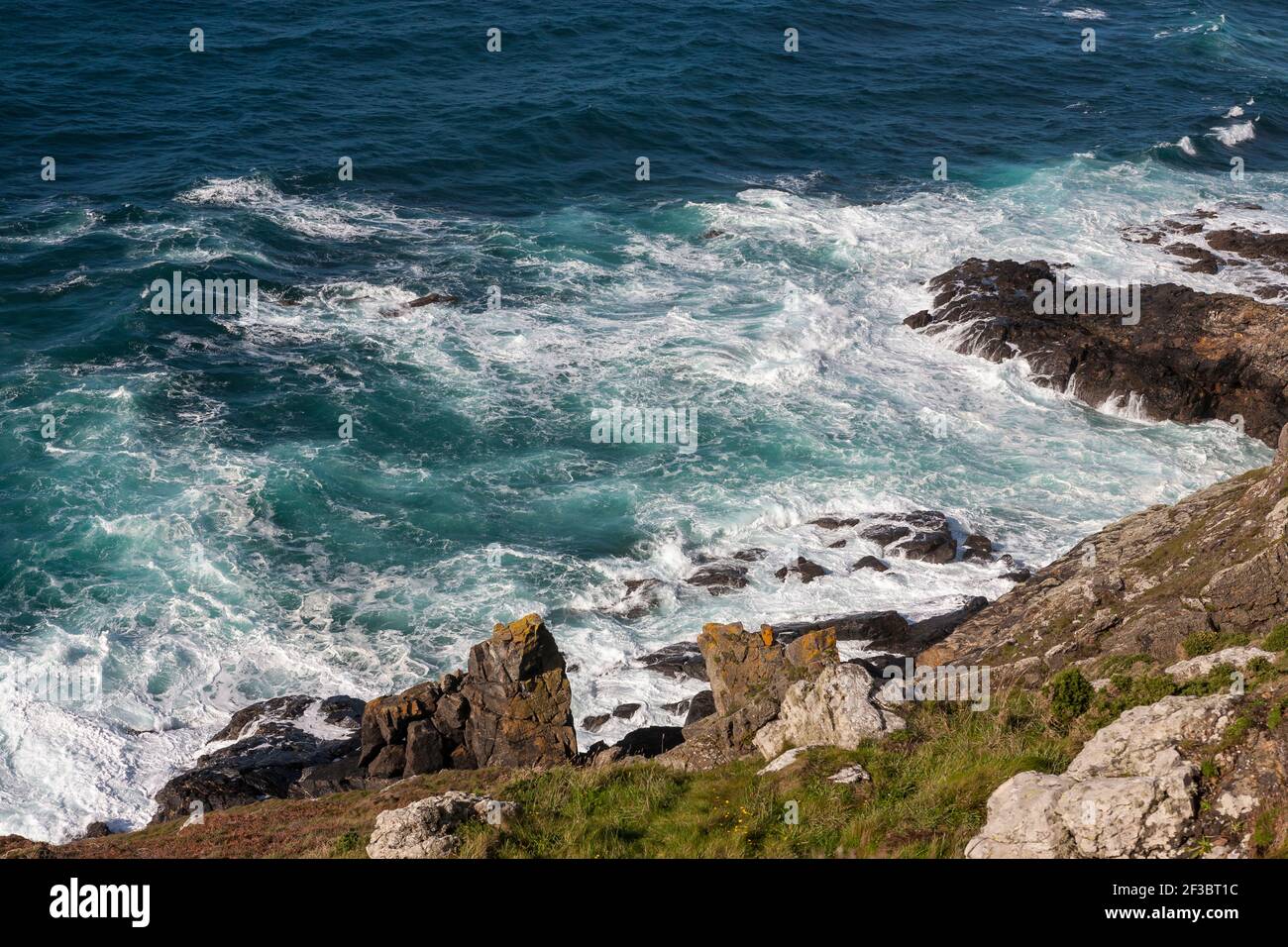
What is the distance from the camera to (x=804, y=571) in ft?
123

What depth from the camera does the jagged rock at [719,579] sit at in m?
37.1

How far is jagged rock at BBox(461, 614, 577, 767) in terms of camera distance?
2841 cm

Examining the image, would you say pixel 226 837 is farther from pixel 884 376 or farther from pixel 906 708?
pixel 884 376

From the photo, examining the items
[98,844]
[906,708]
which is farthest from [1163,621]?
[98,844]

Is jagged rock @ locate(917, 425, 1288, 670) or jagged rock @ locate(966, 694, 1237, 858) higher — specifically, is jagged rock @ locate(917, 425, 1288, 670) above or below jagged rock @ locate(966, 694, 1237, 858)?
below

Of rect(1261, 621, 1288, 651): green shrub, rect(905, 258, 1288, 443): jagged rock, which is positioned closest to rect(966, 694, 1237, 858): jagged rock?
rect(1261, 621, 1288, 651): green shrub

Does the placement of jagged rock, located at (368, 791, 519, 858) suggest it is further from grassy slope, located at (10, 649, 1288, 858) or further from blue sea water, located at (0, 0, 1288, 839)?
blue sea water, located at (0, 0, 1288, 839)

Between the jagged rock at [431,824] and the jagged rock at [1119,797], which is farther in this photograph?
the jagged rock at [431,824]

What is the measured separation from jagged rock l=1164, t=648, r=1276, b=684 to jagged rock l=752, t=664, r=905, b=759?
16.0ft

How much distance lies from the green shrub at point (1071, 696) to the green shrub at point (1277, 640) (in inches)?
116

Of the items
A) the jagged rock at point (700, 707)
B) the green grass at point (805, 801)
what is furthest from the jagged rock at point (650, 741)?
the green grass at point (805, 801)

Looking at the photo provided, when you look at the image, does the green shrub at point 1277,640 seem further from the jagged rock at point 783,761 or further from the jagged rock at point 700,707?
the jagged rock at point 700,707

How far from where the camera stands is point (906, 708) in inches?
853

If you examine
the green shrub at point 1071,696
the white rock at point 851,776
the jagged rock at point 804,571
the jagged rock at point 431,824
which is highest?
the green shrub at point 1071,696
